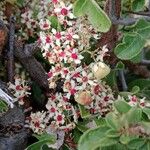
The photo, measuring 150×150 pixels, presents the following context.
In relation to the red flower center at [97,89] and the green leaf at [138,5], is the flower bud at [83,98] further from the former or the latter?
the green leaf at [138,5]

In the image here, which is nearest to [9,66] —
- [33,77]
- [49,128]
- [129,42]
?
[33,77]

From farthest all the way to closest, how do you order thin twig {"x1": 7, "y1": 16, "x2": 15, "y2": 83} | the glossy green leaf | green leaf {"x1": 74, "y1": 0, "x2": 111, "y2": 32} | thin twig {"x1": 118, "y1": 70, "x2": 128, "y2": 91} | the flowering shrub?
thin twig {"x1": 118, "y1": 70, "x2": 128, "y2": 91} < thin twig {"x1": 7, "y1": 16, "x2": 15, "y2": 83} < the flowering shrub < green leaf {"x1": 74, "y1": 0, "x2": 111, "y2": 32} < the glossy green leaf

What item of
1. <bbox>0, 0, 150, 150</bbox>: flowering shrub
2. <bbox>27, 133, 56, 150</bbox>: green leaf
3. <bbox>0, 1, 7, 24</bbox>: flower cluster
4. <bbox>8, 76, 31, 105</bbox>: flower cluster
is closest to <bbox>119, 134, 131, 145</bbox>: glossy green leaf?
<bbox>0, 0, 150, 150</bbox>: flowering shrub

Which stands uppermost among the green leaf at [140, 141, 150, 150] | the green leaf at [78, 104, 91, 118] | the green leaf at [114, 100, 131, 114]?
the green leaf at [114, 100, 131, 114]

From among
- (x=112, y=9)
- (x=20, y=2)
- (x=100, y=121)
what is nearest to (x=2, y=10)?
(x=20, y=2)

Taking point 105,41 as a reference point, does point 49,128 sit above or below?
below

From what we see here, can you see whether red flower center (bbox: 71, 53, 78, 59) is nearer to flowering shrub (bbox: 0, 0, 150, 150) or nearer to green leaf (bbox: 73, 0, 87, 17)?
flowering shrub (bbox: 0, 0, 150, 150)

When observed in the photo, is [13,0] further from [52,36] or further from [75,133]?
[75,133]
